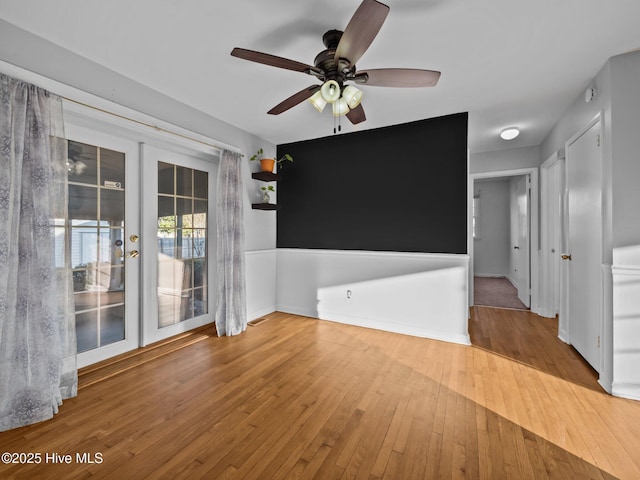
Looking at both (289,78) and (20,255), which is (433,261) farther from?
(20,255)

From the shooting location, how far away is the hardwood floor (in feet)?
4.98

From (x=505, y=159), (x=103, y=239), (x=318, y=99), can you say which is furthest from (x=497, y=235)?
(x=103, y=239)

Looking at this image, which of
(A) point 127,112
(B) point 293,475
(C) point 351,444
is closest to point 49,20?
(A) point 127,112

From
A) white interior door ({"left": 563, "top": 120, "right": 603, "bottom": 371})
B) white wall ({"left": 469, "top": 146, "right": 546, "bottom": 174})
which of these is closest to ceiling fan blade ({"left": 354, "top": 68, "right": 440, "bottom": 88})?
white interior door ({"left": 563, "top": 120, "right": 603, "bottom": 371})

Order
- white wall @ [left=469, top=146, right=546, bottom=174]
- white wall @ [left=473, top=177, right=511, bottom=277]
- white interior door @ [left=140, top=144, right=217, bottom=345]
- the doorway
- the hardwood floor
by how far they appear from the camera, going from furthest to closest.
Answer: white wall @ [left=473, top=177, right=511, bottom=277], the doorway, white wall @ [left=469, top=146, right=546, bottom=174], white interior door @ [left=140, top=144, right=217, bottom=345], the hardwood floor

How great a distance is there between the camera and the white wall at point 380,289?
10.8 feet

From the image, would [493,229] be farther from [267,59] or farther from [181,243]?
[267,59]

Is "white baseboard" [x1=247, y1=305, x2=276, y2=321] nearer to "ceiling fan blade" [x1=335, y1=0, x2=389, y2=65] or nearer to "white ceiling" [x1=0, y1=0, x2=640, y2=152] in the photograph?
"white ceiling" [x1=0, y1=0, x2=640, y2=152]

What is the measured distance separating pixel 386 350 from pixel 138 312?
2.53 meters

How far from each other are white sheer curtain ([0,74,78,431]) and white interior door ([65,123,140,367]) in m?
0.42

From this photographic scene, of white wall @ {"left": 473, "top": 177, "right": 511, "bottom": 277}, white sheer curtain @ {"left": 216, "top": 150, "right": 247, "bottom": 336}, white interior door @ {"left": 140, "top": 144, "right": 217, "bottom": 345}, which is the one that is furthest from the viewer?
white wall @ {"left": 473, "top": 177, "right": 511, "bottom": 277}

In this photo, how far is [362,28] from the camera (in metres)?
1.48

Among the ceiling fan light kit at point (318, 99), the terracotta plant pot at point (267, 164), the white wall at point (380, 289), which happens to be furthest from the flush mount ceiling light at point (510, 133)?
the terracotta plant pot at point (267, 164)

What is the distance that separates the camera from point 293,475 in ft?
4.80
